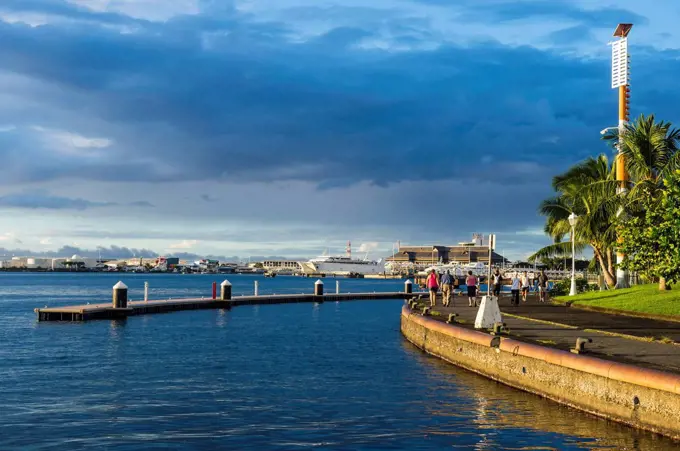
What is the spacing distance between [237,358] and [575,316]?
592 inches

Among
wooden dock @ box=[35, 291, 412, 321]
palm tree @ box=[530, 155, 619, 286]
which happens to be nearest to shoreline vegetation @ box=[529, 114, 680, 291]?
palm tree @ box=[530, 155, 619, 286]

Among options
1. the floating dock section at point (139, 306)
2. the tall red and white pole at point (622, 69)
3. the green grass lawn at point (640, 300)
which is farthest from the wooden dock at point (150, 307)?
the tall red and white pole at point (622, 69)

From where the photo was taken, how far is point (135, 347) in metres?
31.4

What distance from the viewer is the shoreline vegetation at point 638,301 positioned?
1262 inches

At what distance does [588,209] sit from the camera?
5300cm

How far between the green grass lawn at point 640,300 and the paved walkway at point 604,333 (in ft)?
4.13

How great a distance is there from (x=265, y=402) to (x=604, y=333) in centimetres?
1156

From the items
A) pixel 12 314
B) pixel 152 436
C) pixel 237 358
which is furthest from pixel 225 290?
pixel 152 436

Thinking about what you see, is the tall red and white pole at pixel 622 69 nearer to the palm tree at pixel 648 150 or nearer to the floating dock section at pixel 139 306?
the palm tree at pixel 648 150

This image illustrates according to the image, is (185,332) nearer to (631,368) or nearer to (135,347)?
(135,347)

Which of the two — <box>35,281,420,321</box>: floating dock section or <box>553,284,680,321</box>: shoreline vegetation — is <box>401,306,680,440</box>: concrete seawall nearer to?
<box>553,284,680,321</box>: shoreline vegetation

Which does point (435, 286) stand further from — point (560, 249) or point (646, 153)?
point (560, 249)

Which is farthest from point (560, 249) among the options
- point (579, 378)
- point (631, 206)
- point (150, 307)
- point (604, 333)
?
point (579, 378)

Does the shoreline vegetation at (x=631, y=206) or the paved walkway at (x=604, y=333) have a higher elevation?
the shoreline vegetation at (x=631, y=206)
